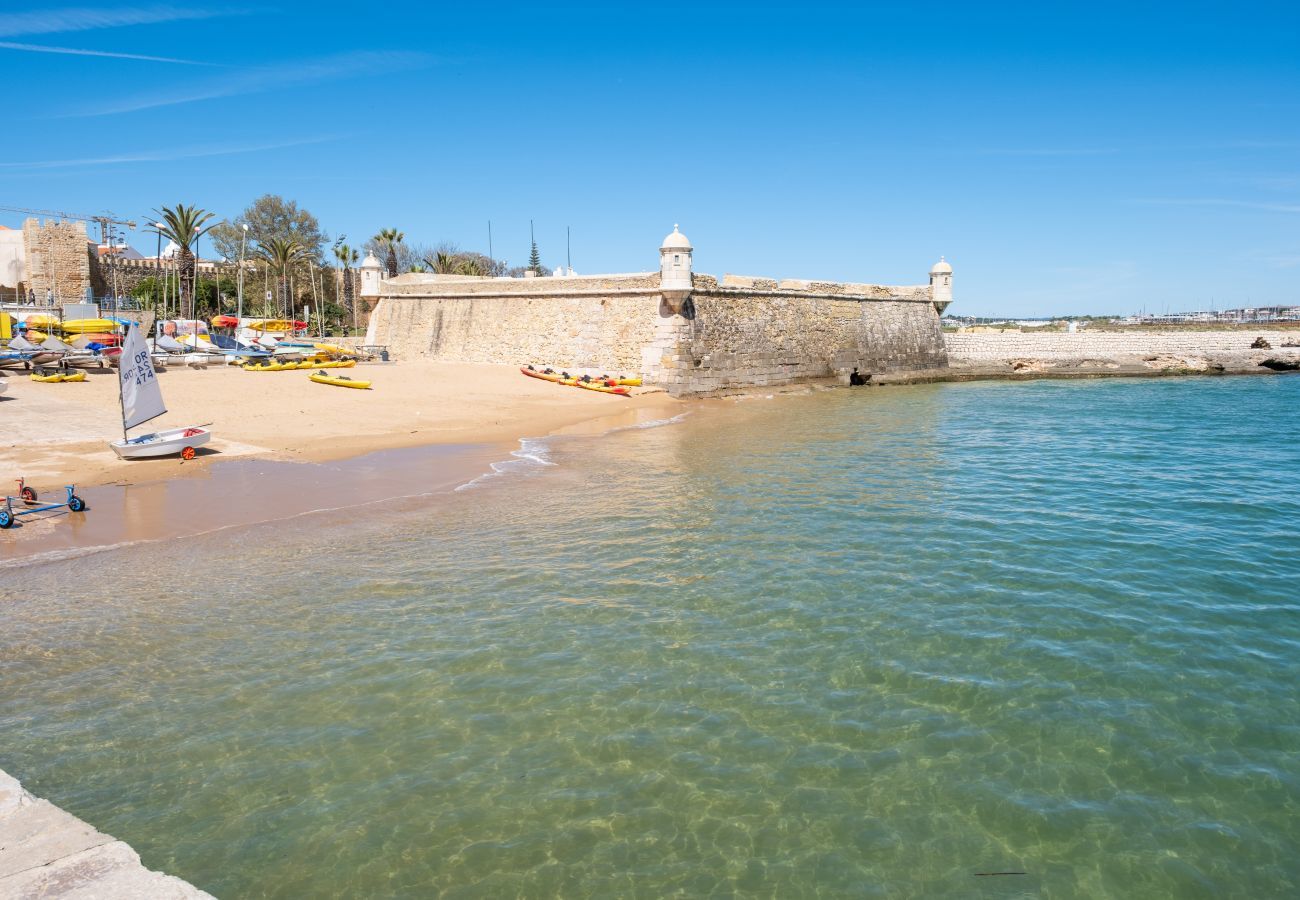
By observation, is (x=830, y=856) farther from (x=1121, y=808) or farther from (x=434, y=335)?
(x=434, y=335)

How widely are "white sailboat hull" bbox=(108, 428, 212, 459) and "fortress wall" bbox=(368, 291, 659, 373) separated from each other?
17140 millimetres

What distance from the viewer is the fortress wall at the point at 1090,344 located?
4841 centimetres

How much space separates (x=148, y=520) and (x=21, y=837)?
28.9ft

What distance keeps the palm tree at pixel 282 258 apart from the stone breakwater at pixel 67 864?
49.3 meters

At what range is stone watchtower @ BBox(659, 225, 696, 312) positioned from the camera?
28.3 metres

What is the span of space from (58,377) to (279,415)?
7.83 metres

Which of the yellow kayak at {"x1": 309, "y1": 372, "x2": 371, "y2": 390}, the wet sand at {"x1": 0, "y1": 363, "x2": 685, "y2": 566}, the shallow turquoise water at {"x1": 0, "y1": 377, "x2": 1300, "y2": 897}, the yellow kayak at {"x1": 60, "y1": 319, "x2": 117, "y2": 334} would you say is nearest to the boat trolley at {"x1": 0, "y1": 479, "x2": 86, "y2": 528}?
the wet sand at {"x1": 0, "y1": 363, "x2": 685, "y2": 566}

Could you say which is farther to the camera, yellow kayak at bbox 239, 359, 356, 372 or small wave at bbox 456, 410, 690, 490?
yellow kayak at bbox 239, 359, 356, 372

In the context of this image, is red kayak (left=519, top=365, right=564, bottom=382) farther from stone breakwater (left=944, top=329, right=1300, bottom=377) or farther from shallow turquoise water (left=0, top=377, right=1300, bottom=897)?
stone breakwater (left=944, top=329, right=1300, bottom=377)

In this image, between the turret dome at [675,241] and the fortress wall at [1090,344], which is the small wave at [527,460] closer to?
the turret dome at [675,241]

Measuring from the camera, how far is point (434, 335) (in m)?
37.0

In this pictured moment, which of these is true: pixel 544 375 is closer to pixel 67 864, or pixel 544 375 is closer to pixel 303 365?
pixel 303 365

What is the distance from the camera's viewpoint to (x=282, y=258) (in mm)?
48125

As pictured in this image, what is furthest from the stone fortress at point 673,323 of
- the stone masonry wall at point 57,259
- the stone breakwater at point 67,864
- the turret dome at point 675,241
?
the stone breakwater at point 67,864
